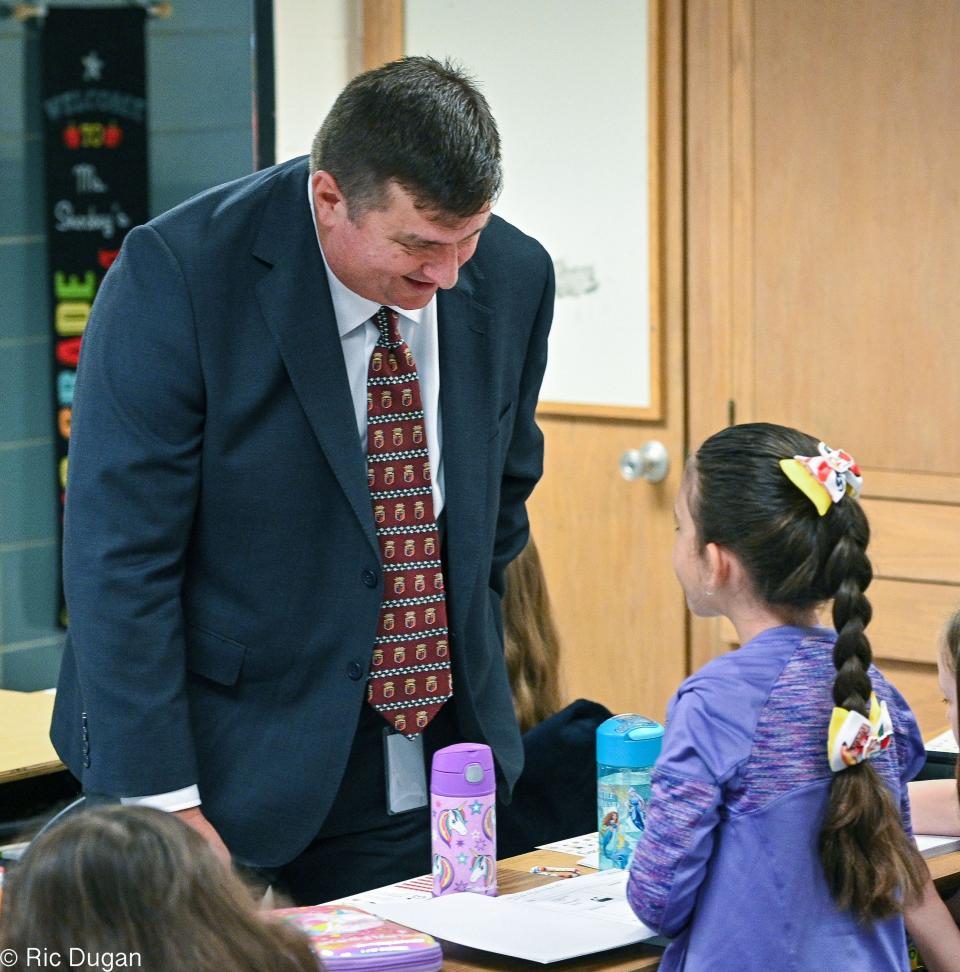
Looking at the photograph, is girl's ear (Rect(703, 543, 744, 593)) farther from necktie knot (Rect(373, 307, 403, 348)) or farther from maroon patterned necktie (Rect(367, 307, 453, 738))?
necktie knot (Rect(373, 307, 403, 348))

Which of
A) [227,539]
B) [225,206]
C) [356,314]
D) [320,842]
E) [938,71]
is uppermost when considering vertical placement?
[938,71]

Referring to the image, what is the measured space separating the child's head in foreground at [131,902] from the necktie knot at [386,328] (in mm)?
844

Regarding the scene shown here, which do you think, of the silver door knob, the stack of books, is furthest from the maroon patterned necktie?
the silver door knob

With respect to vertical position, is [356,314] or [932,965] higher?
[356,314]

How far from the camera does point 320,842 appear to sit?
2.00 metres

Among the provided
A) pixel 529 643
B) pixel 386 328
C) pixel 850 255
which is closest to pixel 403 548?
pixel 386 328

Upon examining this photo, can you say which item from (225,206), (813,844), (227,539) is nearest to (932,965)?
(813,844)

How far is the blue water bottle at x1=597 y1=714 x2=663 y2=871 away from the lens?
201 centimetres

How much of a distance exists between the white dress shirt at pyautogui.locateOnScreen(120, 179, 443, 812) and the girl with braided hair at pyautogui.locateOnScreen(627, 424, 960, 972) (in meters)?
0.44

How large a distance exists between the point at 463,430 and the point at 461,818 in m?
Answer: 0.46

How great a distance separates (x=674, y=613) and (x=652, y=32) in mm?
1332

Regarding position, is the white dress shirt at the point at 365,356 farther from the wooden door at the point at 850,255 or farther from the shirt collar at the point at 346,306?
the wooden door at the point at 850,255

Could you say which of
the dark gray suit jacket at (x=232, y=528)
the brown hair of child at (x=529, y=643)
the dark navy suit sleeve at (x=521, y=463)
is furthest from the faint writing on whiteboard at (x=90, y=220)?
the dark gray suit jacket at (x=232, y=528)

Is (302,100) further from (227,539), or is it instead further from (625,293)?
(227,539)
